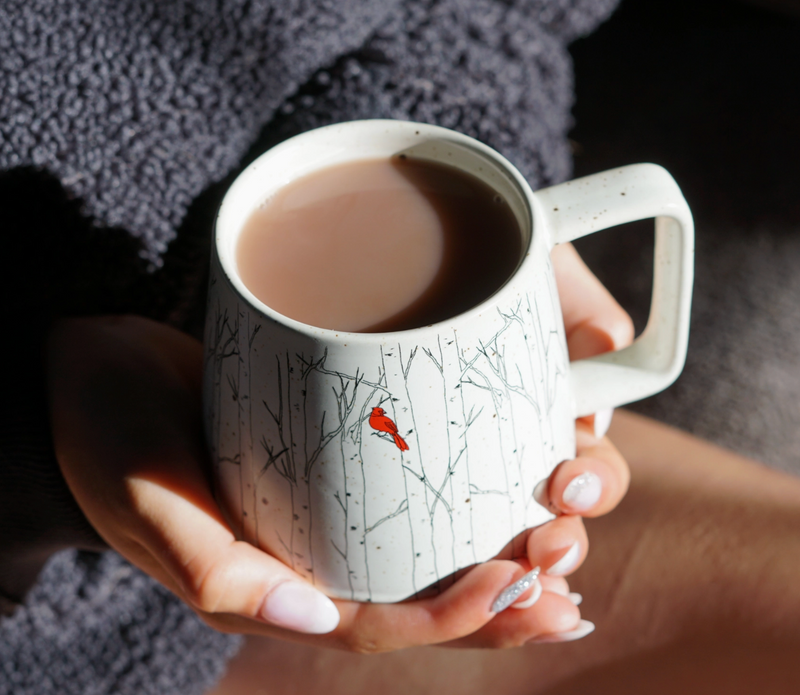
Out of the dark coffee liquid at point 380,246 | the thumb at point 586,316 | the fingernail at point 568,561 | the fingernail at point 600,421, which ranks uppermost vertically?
the dark coffee liquid at point 380,246

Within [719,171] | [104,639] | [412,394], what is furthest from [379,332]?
[719,171]

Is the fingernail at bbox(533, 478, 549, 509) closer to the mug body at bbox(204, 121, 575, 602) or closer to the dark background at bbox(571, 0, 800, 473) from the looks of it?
the mug body at bbox(204, 121, 575, 602)

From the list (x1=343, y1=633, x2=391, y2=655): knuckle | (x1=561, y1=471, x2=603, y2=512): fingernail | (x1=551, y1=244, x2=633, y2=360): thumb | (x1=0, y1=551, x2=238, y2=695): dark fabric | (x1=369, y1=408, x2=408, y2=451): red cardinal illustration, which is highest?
(x1=369, y1=408, x2=408, y2=451): red cardinal illustration

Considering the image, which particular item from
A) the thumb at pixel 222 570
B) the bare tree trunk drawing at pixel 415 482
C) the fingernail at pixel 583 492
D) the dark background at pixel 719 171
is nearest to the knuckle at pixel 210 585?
the thumb at pixel 222 570

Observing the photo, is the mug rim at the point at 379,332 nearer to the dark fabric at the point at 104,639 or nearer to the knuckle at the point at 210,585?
the knuckle at the point at 210,585

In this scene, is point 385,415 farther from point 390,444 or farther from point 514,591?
point 514,591

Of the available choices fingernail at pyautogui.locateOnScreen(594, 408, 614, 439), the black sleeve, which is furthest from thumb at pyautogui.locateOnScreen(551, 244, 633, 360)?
the black sleeve

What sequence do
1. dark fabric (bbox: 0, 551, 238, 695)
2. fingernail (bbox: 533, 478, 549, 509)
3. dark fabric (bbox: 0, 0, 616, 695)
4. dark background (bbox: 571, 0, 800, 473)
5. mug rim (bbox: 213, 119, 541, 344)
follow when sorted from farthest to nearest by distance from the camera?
dark background (bbox: 571, 0, 800, 473) → dark fabric (bbox: 0, 551, 238, 695) → dark fabric (bbox: 0, 0, 616, 695) → fingernail (bbox: 533, 478, 549, 509) → mug rim (bbox: 213, 119, 541, 344)
